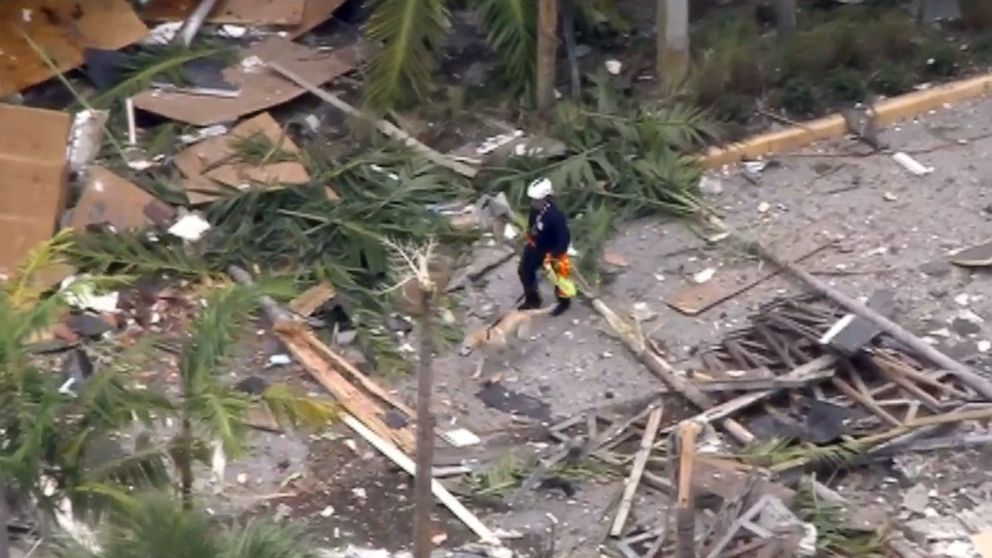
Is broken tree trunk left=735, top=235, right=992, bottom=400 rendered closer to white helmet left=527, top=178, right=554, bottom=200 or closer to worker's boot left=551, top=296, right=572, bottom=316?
worker's boot left=551, top=296, right=572, bottom=316

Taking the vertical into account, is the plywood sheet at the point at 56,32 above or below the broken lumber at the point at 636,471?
above

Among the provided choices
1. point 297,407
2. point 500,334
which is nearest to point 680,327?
point 500,334

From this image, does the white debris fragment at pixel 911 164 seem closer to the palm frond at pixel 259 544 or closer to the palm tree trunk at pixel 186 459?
the palm tree trunk at pixel 186 459

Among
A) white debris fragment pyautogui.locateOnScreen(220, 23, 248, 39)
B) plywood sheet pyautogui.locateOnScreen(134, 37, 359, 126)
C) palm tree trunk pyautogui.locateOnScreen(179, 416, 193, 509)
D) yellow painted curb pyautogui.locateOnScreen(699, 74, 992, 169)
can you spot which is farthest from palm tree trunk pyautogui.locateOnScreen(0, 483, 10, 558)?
white debris fragment pyautogui.locateOnScreen(220, 23, 248, 39)

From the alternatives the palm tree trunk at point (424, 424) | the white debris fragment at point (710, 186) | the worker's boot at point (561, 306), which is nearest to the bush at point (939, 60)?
the white debris fragment at point (710, 186)

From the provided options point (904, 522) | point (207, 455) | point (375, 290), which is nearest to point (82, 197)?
point (375, 290)

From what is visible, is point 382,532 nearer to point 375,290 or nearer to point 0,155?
point 375,290
